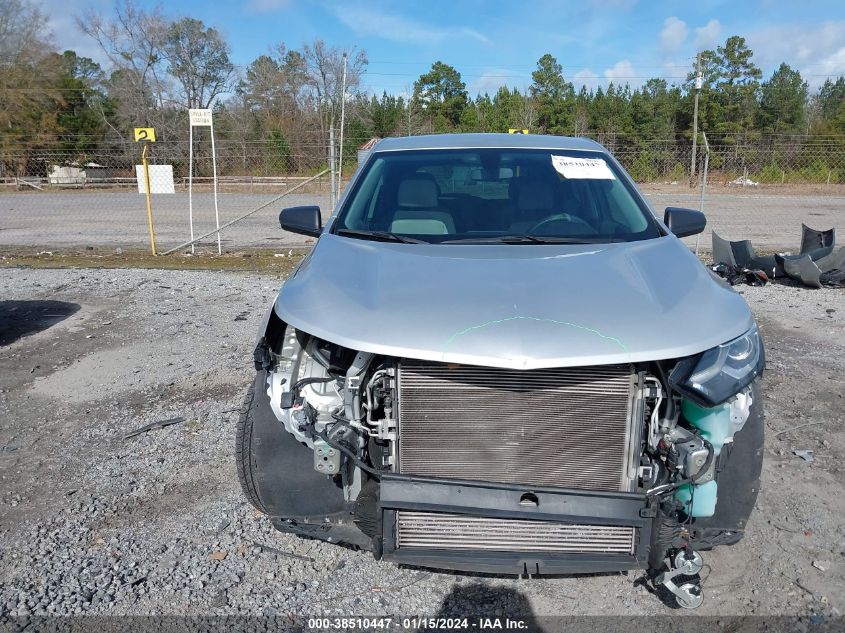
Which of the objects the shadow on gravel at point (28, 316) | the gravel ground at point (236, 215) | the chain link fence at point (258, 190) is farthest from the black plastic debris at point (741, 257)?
the shadow on gravel at point (28, 316)

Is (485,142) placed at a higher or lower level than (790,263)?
higher

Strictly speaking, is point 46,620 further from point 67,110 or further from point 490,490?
point 67,110

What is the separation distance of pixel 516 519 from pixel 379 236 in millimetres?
1646

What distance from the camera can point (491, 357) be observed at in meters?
2.18

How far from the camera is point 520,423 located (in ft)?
7.54

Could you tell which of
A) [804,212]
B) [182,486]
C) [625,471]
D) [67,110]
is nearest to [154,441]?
[182,486]

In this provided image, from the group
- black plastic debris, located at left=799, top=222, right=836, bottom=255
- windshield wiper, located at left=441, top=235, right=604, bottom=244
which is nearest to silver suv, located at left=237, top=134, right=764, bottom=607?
windshield wiper, located at left=441, top=235, right=604, bottom=244

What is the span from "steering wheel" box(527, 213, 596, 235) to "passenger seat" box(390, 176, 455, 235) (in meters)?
0.43

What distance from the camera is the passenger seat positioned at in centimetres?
351

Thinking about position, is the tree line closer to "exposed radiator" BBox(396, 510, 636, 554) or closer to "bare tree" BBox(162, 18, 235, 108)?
"bare tree" BBox(162, 18, 235, 108)

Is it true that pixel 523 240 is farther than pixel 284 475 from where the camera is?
Yes

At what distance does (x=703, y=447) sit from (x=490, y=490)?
0.79 meters

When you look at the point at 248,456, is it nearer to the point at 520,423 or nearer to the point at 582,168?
the point at 520,423

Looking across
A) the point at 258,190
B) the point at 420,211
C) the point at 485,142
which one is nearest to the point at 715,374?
the point at 420,211
